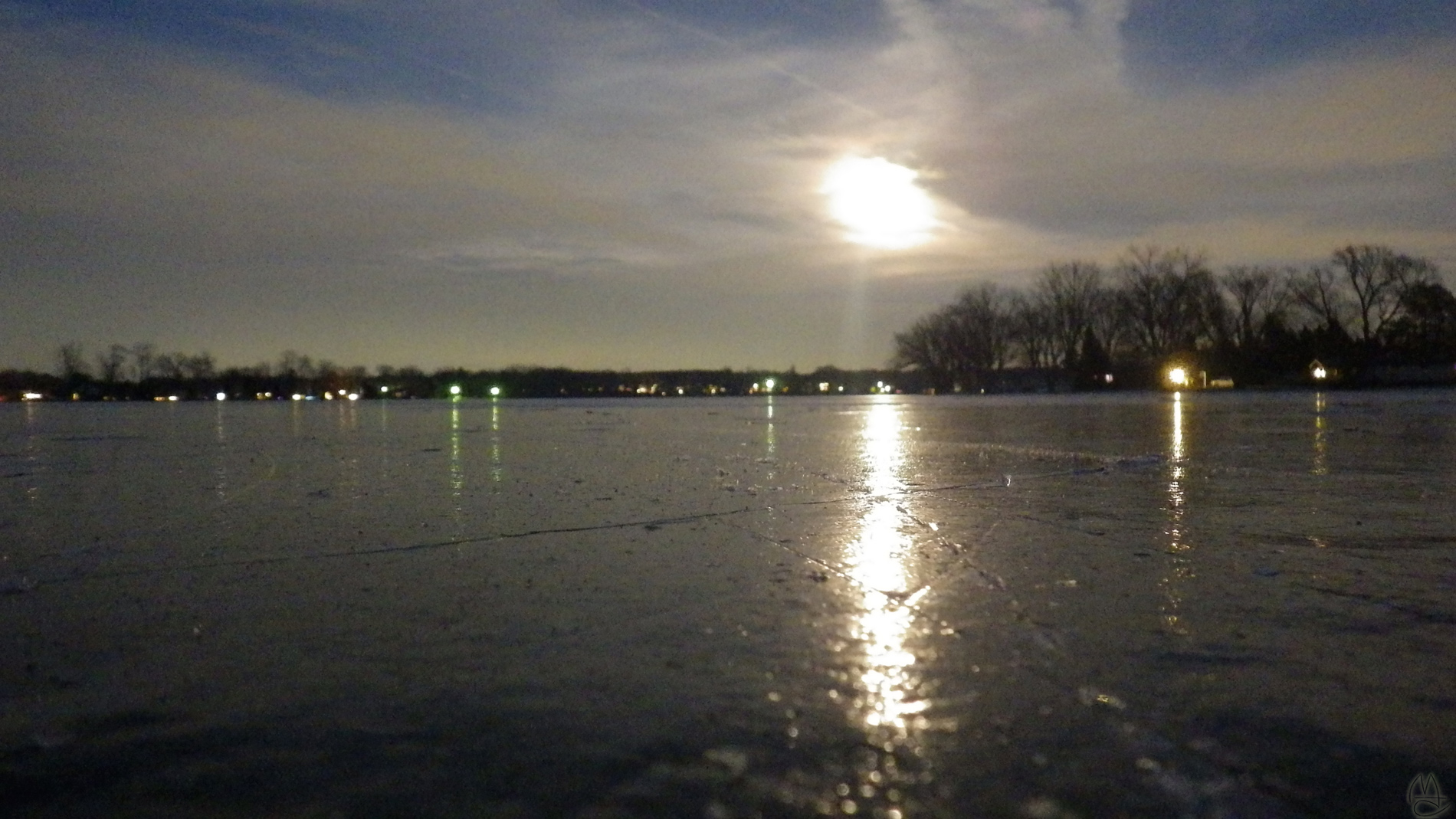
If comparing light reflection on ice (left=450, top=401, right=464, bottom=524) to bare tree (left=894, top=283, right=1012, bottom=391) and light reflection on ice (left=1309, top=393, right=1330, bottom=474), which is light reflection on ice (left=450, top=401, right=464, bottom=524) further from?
bare tree (left=894, top=283, right=1012, bottom=391)

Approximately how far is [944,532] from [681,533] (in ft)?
5.66

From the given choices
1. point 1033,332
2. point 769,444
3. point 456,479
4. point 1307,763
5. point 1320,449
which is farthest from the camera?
point 1033,332

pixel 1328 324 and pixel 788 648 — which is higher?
pixel 1328 324

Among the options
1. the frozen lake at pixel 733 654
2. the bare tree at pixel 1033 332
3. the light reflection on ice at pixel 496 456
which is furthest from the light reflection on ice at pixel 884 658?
the bare tree at pixel 1033 332

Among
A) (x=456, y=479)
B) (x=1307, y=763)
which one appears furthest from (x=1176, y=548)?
(x=456, y=479)

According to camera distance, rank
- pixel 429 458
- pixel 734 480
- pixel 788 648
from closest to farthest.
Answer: pixel 788 648 < pixel 734 480 < pixel 429 458

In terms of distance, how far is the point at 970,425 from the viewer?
73.3 ft

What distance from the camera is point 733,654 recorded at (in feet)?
11.8

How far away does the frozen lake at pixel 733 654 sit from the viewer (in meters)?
2.52

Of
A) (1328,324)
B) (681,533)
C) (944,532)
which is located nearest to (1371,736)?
(944,532)

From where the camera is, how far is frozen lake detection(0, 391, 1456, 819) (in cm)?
252

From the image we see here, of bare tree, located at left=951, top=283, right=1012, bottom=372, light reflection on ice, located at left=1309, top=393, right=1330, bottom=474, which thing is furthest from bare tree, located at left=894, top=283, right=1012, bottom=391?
light reflection on ice, located at left=1309, top=393, right=1330, bottom=474

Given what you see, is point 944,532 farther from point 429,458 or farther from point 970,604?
point 429,458

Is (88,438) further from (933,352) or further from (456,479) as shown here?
(933,352)
